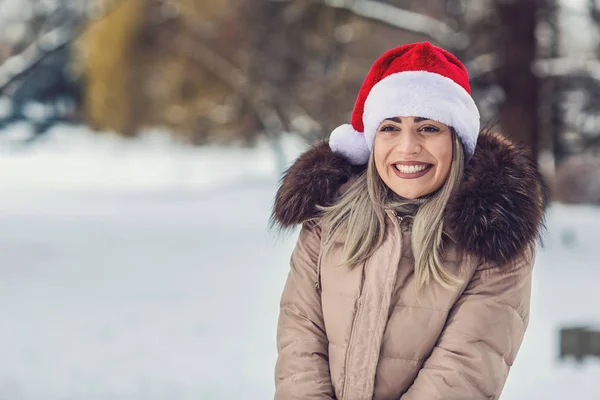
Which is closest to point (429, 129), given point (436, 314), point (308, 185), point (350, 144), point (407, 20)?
point (350, 144)

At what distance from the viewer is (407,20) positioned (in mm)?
12867

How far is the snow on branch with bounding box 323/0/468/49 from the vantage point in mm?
12274

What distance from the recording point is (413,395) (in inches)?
96.4

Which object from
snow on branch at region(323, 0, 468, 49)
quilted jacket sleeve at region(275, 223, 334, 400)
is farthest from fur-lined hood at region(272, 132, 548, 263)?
snow on branch at region(323, 0, 468, 49)

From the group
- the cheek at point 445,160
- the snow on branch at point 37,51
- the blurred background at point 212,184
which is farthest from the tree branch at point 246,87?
the cheek at point 445,160

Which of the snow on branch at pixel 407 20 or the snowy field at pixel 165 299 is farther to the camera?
the snow on branch at pixel 407 20

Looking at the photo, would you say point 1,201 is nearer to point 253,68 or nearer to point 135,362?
point 253,68

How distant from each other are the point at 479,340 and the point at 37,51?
1519cm

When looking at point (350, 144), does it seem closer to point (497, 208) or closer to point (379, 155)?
point (379, 155)

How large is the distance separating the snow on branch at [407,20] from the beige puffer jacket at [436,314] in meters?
9.90

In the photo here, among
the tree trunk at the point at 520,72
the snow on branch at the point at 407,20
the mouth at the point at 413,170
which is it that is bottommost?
the mouth at the point at 413,170

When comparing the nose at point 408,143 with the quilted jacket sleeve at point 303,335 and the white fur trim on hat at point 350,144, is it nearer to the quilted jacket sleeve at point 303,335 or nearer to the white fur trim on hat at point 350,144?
the white fur trim on hat at point 350,144

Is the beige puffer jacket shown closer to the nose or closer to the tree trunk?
the nose

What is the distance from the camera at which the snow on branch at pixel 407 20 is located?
483 inches
